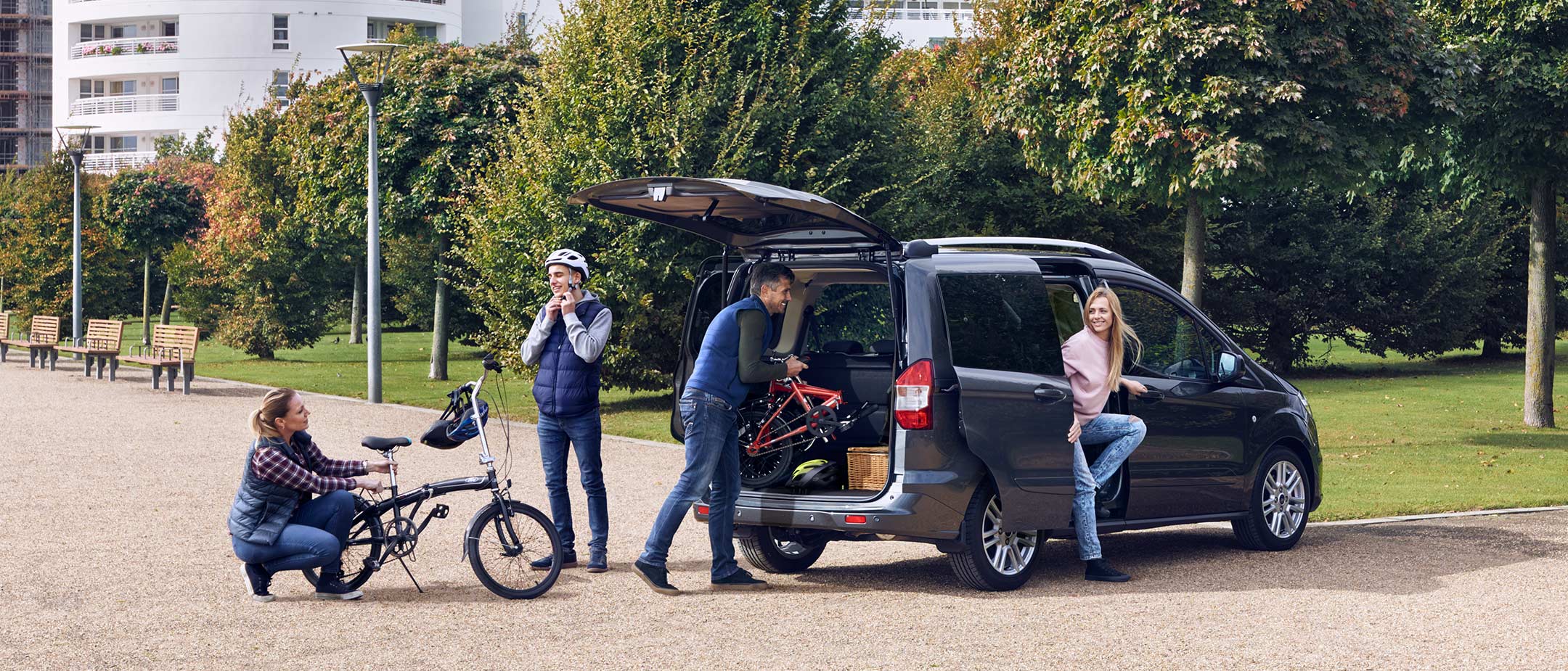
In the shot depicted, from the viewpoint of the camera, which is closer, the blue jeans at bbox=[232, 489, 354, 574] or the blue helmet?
the blue jeans at bbox=[232, 489, 354, 574]

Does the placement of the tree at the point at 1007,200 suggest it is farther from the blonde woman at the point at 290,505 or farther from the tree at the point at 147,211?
the tree at the point at 147,211

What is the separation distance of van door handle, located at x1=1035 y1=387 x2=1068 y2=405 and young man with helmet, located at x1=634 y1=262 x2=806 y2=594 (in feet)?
3.96

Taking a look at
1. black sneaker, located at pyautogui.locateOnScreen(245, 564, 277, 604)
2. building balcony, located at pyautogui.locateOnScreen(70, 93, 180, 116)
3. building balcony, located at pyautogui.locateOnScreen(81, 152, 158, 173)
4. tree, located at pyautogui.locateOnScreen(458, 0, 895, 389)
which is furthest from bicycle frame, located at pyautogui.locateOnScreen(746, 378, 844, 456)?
building balcony, located at pyautogui.locateOnScreen(70, 93, 180, 116)

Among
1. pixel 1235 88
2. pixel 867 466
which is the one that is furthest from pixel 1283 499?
pixel 1235 88

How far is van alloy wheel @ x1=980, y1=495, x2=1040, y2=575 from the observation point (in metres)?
8.21

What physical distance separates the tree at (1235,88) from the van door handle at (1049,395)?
28.0ft

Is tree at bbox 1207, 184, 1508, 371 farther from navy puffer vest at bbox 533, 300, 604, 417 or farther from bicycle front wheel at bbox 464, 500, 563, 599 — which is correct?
bicycle front wheel at bbox 464, 500, 563, 599

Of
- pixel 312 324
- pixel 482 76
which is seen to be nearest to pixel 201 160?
pixel 312 324

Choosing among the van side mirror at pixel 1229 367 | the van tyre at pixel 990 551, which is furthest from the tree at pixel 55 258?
the van tyre at pixel 990 551

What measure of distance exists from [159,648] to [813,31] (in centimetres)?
1557

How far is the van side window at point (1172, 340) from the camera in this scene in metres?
9.40

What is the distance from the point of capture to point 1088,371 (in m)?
8.61

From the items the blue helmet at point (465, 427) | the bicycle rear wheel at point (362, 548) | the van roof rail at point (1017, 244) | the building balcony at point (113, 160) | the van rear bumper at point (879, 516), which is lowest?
the bicycle rear wheel at point (362, 548)

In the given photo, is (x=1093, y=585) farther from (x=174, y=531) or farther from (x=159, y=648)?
(x=174, y=531)
